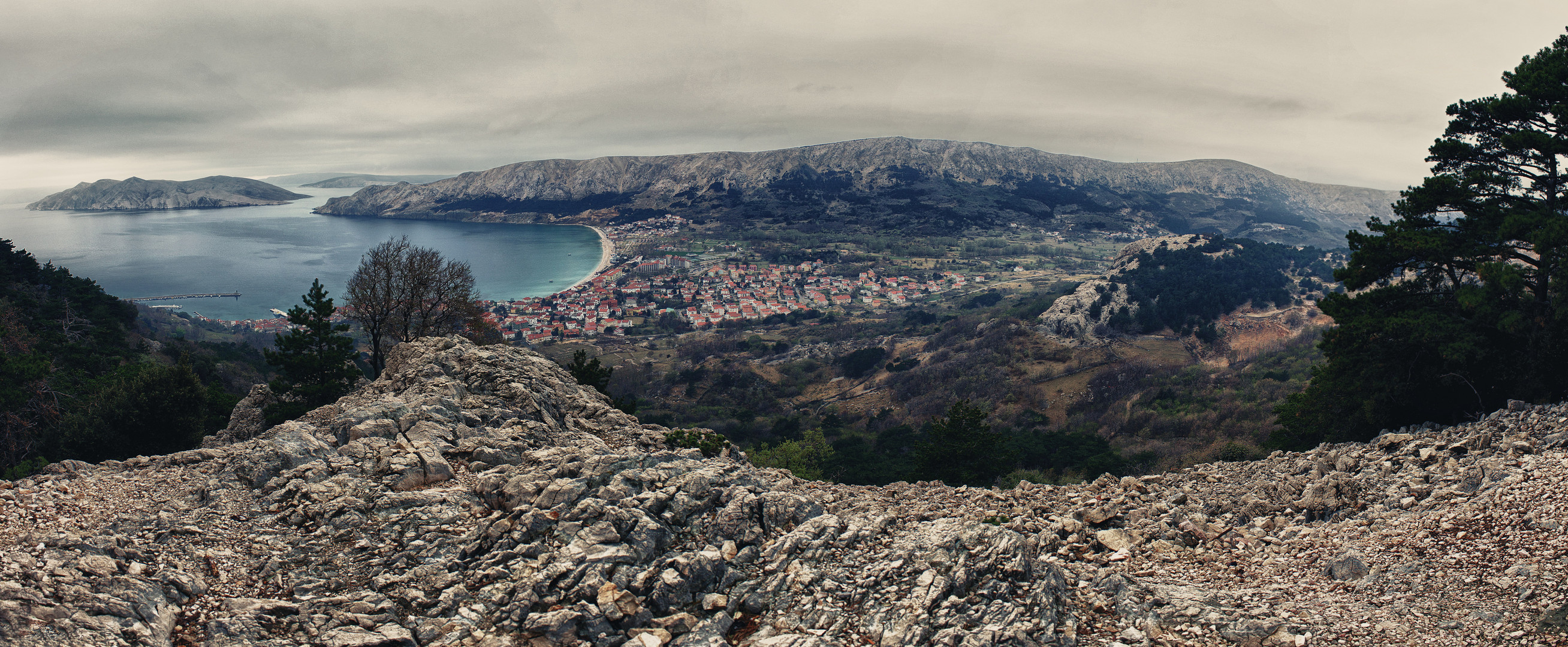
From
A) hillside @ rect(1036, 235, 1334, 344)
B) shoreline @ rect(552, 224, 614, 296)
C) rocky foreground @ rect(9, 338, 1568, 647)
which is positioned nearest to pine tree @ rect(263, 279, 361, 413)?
rocky foreground @ rect(9, 338, 1568, 647)

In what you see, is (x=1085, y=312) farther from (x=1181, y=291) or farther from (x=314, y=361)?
(x=314, y=361)

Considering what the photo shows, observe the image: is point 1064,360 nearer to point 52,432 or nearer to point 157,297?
point 52,432

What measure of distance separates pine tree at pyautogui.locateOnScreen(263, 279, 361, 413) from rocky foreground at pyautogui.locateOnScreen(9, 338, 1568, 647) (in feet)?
35.3

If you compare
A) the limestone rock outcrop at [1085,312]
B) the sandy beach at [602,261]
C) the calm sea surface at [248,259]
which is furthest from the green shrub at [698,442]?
the sandy beach at [602,261]

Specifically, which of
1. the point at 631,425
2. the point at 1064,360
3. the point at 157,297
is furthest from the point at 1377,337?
the point at 157,297

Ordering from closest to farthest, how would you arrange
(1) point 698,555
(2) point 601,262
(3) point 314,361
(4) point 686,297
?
(1) point 698,555 < (3) point 314,361 < (4) point 686,297 < (2) point 601,262

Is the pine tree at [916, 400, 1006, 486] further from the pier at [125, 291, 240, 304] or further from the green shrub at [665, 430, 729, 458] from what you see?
the pier at [125, 291, 240, 304]

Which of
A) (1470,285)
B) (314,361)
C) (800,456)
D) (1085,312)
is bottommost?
(800,456)

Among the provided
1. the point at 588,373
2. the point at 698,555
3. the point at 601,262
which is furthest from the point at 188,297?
the point at 698,555

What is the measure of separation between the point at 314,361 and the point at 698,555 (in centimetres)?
Answer: 2036

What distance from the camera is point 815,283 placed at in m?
134

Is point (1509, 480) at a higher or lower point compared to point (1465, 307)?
lower

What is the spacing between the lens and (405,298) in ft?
90.5

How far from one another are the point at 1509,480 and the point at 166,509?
66.1 feet
